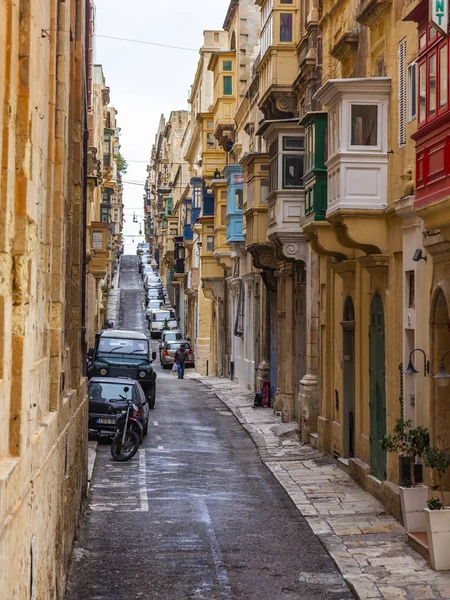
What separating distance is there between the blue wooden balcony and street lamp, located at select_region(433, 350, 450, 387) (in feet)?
86.0

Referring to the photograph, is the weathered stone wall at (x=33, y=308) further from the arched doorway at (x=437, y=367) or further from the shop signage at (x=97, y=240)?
the shop signage at (x=97, y=240)

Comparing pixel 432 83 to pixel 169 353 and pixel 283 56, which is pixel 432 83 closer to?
pixel 283 56

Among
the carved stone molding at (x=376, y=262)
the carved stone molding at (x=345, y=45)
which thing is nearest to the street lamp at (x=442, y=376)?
the carved stone molding at (x=376, y=262)

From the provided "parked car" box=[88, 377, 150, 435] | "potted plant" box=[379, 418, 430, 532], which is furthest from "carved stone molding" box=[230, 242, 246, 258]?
"potted plant" box=[379, 418, 430, 532]

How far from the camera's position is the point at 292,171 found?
92.5 feet

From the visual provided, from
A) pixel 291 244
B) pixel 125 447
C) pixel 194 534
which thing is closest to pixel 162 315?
pixel 291 244

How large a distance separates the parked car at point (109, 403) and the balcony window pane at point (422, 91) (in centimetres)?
1164

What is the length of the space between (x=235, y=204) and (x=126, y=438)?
1916 centimetres

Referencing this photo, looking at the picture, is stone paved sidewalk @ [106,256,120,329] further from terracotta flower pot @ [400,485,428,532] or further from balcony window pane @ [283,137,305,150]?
terracotta flower pot @ [400,485,428,532]

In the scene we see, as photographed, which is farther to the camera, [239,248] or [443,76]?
[239,248]

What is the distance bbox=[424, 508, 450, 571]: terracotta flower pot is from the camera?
46.0 ft

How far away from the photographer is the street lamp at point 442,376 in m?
14.8

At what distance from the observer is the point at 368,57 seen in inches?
803

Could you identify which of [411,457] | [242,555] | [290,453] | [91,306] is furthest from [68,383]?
[91,306]
